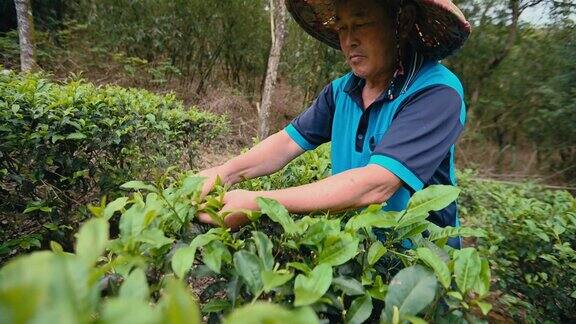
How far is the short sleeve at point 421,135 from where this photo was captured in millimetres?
1193

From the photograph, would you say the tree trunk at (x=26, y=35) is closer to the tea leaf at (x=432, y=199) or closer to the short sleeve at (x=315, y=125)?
the short sleeve at (x=315, y=125)

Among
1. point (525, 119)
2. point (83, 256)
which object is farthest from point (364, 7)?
point (525, 119)

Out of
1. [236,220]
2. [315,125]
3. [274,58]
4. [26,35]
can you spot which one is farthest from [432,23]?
[26,35]

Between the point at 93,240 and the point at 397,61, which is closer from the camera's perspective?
the point at 93,240

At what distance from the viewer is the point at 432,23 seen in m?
1.63

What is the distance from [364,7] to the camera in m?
1.60

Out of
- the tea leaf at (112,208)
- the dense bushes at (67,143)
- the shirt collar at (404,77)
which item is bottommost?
the dense bushes at (67,143)

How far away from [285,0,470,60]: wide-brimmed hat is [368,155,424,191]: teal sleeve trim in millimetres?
696

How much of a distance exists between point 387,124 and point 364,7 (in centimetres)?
50

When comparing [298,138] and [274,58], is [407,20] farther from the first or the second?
[274,58]

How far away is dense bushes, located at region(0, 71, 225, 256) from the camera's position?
2217 mm

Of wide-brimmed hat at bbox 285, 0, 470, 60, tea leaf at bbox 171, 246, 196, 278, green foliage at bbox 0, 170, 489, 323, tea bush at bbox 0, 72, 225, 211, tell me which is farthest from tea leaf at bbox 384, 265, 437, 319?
tea bush at bbox 0, 72, 225, 211

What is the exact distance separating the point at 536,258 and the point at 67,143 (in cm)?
303

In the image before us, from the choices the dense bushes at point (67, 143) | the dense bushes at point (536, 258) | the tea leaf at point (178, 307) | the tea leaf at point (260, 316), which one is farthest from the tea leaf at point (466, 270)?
the dense bushes at point (67, 143)
